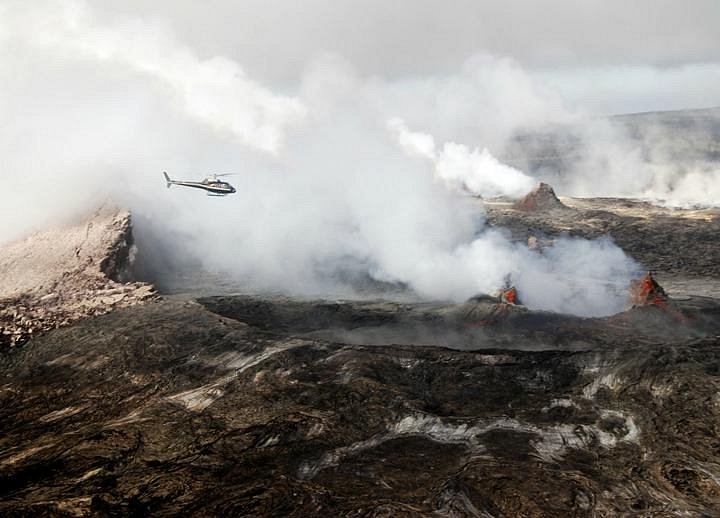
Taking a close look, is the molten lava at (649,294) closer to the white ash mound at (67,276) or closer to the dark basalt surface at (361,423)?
the dark basalt surface at (361,423)

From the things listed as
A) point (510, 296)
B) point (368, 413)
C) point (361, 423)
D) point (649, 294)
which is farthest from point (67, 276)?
point (649, 294)

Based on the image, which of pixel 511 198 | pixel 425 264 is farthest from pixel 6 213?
pixel 511 198

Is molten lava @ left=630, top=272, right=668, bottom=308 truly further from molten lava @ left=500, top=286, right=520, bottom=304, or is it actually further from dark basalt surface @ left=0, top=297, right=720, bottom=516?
molten lava @ left=500, top=286, right=520, bottom=304

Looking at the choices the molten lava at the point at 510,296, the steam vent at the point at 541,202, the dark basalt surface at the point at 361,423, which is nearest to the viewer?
the dark basalt surface at the point at 361,423

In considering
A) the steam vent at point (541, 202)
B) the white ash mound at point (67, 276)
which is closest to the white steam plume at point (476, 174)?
the steam vent at point (541, 202)

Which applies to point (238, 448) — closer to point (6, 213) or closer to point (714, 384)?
point (714, 384)

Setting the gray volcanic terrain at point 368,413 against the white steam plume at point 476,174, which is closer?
the gray volcanic terrain at point 368,413

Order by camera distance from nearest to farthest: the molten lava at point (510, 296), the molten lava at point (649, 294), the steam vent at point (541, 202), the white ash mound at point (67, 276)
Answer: the molten lava at point (649, 294) → the white ash mound at point (67, 276) → the molten lava at point (510, 296) → the steam vent at point (541, 202)
